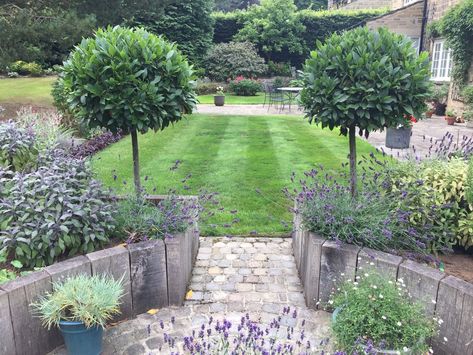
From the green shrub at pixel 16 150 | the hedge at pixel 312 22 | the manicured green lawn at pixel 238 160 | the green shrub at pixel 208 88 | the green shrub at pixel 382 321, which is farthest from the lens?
the hedge at pixel 312 22

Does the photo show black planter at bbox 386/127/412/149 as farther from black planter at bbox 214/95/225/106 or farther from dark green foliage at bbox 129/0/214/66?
dark green foliage at bbox 129/0/214/66

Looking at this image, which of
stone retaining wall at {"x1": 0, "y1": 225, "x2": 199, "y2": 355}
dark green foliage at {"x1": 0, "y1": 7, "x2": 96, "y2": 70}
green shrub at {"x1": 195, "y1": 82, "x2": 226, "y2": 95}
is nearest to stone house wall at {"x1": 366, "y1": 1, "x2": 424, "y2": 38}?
green shrub at {"x1": 195, "y1": 82, "x2": 226, "y2": 95}

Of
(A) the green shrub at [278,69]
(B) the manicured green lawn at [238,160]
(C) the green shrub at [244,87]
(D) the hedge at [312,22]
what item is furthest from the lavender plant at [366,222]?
(D) the hedge at [312,22]

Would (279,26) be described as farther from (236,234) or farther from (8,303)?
(8,303)

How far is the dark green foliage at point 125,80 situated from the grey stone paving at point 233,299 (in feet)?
4.83

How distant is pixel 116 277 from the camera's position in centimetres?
298

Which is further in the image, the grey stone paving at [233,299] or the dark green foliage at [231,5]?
the dark green foliage at [231,5]

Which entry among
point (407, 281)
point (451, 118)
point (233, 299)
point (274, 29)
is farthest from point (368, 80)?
point (274, 29)

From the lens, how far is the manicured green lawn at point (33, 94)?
13.9 m

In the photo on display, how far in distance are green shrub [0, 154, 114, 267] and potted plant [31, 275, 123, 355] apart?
17.4 inches

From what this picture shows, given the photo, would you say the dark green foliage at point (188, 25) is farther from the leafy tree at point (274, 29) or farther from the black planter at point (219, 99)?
the black planter at point (219, 99)

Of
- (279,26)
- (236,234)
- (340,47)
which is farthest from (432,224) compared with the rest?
(279,26)

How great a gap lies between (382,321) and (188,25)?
22.7 metres

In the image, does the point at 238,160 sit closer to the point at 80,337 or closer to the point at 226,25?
the point at 80,337
